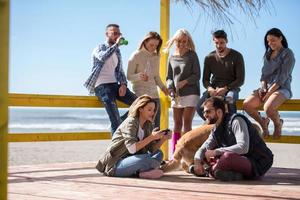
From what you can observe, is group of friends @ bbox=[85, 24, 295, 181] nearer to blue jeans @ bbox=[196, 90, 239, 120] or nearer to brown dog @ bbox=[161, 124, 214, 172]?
blue jeans @ bbox=[196, 90, 239, 120]

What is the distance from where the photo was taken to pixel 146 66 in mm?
5598

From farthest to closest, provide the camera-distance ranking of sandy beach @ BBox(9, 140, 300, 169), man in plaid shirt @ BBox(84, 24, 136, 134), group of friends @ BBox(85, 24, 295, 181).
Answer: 1. sandy beach @ BBox(9, 140, 300, 169)
2. man in plaid shirt @ BBox(84, 24, 136, 134)
3. group of friends @ BBox(85, 24, 295, 181)

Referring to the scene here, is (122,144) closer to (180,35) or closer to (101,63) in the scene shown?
(101,63)

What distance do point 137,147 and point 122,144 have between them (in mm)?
Result: 203

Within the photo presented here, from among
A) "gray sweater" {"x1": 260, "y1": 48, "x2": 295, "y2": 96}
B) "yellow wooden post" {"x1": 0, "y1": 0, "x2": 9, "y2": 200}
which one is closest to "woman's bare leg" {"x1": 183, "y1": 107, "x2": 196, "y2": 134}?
"gray sweater" {"x1": 260, "y1": 48, "x2": 295, "y2": 96}

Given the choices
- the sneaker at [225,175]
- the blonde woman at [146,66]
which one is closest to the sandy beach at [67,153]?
the blonde woman at [146,66]

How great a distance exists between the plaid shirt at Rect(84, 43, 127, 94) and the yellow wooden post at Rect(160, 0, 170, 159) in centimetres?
85

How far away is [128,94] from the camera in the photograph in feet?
18.3

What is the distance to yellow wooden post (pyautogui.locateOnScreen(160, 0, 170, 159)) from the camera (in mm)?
6254

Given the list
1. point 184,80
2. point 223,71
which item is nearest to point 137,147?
point 184,80

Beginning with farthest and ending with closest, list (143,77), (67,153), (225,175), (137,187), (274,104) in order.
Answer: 1. (67,153)
2. (143,77)
3. (274,104)
4. (225,175)
5. (137,187)

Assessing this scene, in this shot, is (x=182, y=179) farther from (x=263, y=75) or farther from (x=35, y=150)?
(x=35, y=150)

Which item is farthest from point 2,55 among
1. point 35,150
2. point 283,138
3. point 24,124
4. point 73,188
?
point 24,124

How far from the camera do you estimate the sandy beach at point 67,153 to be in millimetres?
15343
